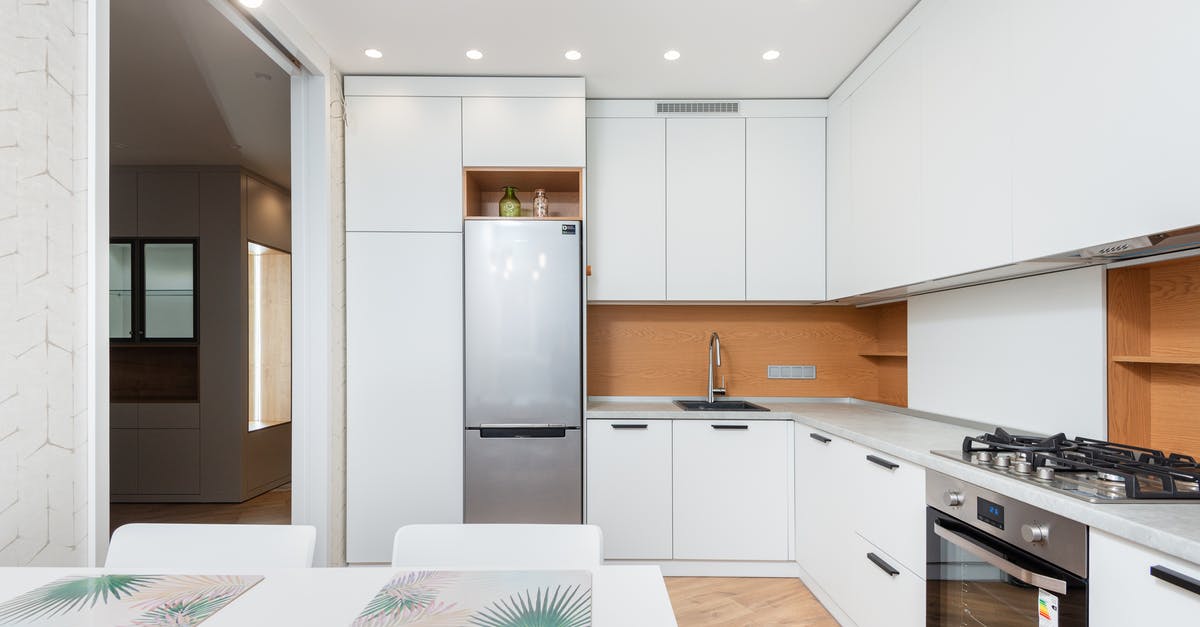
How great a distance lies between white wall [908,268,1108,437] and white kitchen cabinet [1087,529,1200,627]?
2.77ft

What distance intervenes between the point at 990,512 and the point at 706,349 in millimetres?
2202

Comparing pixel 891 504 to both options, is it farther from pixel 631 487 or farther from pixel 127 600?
pixel 127 600

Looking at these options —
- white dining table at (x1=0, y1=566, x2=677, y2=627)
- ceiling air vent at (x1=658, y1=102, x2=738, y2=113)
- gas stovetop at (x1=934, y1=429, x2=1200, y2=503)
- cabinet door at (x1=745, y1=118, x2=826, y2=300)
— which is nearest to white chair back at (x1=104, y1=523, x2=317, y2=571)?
white dining table at (x1=0, y1=566, x2=677, y2=627)

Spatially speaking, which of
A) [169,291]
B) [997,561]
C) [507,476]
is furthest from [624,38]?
[169,291]

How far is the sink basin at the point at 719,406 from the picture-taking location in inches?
126

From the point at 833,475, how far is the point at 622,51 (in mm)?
2227

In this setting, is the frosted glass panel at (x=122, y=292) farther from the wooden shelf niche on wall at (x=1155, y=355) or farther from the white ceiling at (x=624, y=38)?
the wooden shelf niche on wall at (x=1155, y=355)

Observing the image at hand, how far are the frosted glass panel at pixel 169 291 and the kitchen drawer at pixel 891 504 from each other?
5.15 meters

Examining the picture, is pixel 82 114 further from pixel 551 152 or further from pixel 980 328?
pixel 980 328

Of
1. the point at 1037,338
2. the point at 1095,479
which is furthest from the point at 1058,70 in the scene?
the point at 1095,479

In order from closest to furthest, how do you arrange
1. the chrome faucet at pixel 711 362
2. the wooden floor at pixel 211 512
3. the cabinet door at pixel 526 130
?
Answer: the cabinet door at pixel 526 130, the chrome faucet at pixel 711 362, the wooden floor at pixel 211 512

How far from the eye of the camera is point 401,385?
10.0 ft

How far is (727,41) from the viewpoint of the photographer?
2744 millimetres

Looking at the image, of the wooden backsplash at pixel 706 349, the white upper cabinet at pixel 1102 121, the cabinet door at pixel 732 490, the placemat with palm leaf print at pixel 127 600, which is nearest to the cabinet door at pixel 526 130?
the wooden backsplash at pixel 706 349
